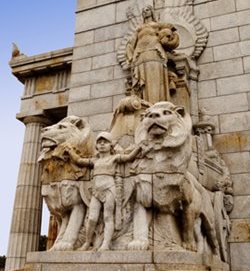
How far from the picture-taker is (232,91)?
30.0ft

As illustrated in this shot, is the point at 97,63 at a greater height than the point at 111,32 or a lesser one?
lesser

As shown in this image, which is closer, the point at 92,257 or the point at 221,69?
the point at 92,257

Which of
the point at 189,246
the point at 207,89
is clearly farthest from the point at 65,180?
the point at 207,89

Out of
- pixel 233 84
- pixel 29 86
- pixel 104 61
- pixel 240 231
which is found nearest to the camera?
pixel 240 231

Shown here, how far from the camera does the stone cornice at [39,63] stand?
1364 cm

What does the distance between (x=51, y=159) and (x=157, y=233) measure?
215 cm

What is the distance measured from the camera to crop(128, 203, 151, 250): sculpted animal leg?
4.99 metres

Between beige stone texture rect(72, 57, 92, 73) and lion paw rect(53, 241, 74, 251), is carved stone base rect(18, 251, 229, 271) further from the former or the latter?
beige stone texture rect(72, 57, 92, 73)

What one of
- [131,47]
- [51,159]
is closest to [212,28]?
[131,47]

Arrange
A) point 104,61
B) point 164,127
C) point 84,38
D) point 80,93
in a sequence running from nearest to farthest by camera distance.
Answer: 1. point 164,127
2. point 80,93
3. point 104,61
4. point 84,38

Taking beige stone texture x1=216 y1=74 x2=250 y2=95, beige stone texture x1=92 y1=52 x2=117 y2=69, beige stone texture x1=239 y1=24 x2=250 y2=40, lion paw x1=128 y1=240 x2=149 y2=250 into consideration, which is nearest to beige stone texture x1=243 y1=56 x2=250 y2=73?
beige stone texture x1=216 y1=74 x2=250 y2=95

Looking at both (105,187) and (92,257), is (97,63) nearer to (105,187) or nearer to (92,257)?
(105,187)

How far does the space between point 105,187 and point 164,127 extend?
1.26 meters

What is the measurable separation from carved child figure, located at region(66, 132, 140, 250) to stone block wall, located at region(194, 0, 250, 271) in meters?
3.54
